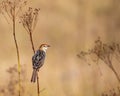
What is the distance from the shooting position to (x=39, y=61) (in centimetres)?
455

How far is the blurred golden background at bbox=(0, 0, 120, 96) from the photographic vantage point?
576 cm

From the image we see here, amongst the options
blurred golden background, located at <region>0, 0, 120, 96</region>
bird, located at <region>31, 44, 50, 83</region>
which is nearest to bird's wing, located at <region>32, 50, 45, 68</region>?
bird, located at <region>31, 44, 50, 83</region>

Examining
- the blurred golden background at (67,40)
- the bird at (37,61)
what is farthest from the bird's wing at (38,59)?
the blurred golden background at (67,40)

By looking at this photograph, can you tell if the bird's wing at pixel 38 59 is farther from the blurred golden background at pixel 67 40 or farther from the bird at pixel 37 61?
the blurred golden background at pixel 67 40

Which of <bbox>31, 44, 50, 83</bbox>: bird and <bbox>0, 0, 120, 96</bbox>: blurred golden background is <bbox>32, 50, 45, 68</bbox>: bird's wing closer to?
<bbox>31, 44, 50, 83</bbox>: bird

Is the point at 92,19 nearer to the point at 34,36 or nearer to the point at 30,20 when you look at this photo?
the point at 34,36

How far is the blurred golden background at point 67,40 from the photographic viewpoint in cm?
576

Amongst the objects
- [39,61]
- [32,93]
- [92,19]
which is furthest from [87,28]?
[39,61]

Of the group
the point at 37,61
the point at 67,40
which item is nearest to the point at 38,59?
the point at 37,61

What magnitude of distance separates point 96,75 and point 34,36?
34.3 inches

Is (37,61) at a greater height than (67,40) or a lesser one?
lesser

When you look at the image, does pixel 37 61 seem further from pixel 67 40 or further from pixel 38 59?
pixel 67 40

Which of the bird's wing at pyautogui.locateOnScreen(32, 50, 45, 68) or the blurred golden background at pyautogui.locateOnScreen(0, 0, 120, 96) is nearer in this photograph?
the bird's wing at pyautogui.locateOnScreen(32, 50, 45, 68)

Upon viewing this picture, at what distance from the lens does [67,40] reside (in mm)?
6191
